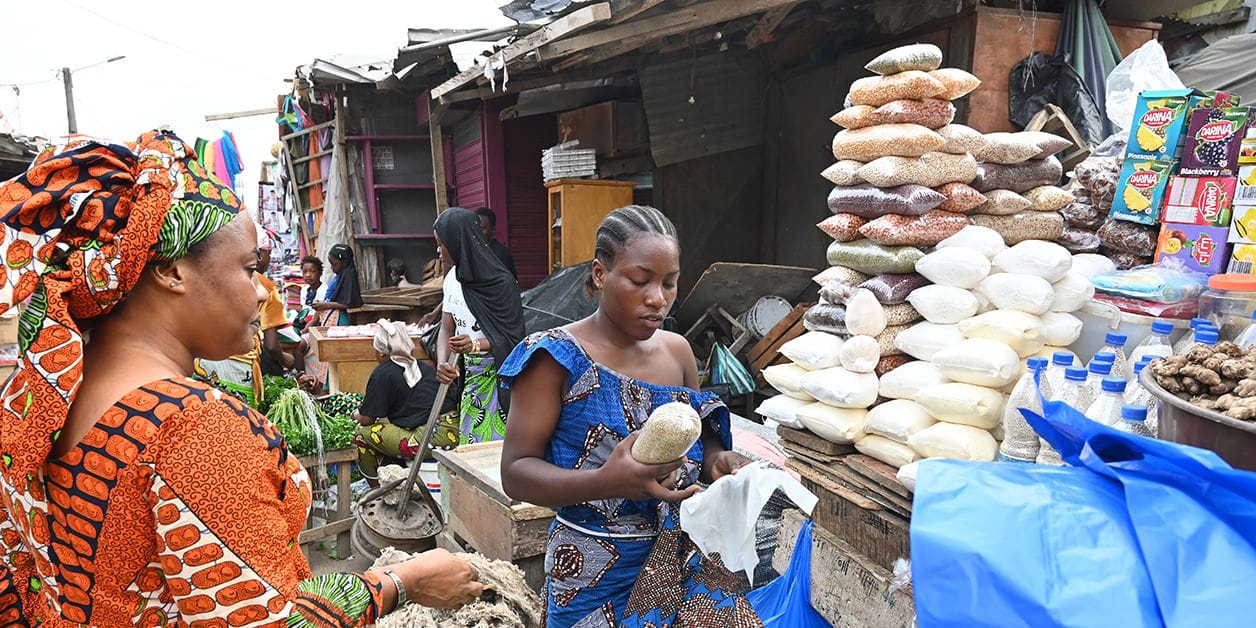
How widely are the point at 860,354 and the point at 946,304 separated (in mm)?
310

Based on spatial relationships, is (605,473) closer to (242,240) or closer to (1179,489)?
(242,240)

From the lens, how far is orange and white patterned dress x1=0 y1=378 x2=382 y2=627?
996 mm

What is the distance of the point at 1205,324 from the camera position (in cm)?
163

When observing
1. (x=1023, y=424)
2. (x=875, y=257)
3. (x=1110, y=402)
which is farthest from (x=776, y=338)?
(x=1110, y=402)

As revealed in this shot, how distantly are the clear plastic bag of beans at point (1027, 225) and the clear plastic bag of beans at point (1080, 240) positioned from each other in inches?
1.3

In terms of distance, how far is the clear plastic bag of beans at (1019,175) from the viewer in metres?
2.60

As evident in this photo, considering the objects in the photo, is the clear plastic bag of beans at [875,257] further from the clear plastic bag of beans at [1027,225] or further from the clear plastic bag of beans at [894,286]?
the clear plastic bag of beans at [1027,225]

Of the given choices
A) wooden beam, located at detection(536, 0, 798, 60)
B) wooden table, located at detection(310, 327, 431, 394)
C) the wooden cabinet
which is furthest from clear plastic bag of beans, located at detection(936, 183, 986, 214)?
wooden table, located at detection(310, 327, 431, 394)

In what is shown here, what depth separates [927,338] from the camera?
90.9 inches

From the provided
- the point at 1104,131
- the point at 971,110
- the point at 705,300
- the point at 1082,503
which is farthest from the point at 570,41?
the point at 1082,503

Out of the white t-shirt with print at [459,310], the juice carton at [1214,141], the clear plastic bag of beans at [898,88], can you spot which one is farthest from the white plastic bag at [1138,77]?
the white t-shirt with print at [459,310]

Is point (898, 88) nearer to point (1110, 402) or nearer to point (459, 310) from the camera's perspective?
point (1110, 402)

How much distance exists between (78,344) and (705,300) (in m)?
4.89

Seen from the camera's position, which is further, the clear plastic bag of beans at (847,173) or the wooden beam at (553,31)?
the wooden beam at (553,31)
